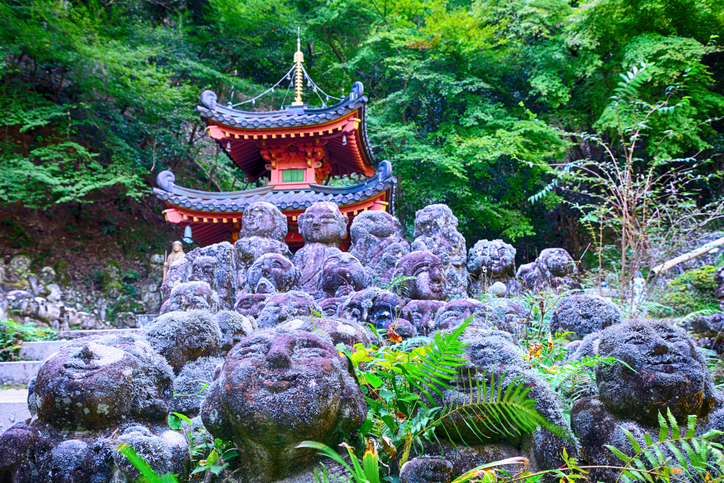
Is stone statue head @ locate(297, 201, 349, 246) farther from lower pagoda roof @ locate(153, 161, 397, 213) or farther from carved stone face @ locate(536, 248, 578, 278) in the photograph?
lower pagoda roof @ locate(153, 161, 397, 213)

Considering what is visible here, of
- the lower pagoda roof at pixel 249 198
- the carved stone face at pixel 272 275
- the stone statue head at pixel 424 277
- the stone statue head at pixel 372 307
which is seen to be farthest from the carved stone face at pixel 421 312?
the lower pagoda roof at pixel 249 198

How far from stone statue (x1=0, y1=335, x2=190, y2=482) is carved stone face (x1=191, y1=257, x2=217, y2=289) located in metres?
3.27

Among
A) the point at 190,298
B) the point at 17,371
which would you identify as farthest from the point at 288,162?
the point at 190,298

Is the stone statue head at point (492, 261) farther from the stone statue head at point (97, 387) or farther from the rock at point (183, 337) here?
the stone statue head at point (97, 387)

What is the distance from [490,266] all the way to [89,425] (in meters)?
5.15

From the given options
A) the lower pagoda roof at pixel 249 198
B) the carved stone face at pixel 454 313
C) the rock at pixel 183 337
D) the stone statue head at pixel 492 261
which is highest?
the lower pagoda roof at pixel 249 198

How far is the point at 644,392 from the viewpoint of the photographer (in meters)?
1.65

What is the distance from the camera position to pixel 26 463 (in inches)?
64.4

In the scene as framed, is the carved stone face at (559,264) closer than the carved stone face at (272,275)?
No

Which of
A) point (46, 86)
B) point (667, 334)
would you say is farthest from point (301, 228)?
point (46, 86)

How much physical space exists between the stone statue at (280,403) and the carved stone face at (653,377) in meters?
0.90

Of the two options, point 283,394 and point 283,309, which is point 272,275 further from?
point 283,394

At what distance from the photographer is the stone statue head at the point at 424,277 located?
4090 mm

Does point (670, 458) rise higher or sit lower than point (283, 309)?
lower
